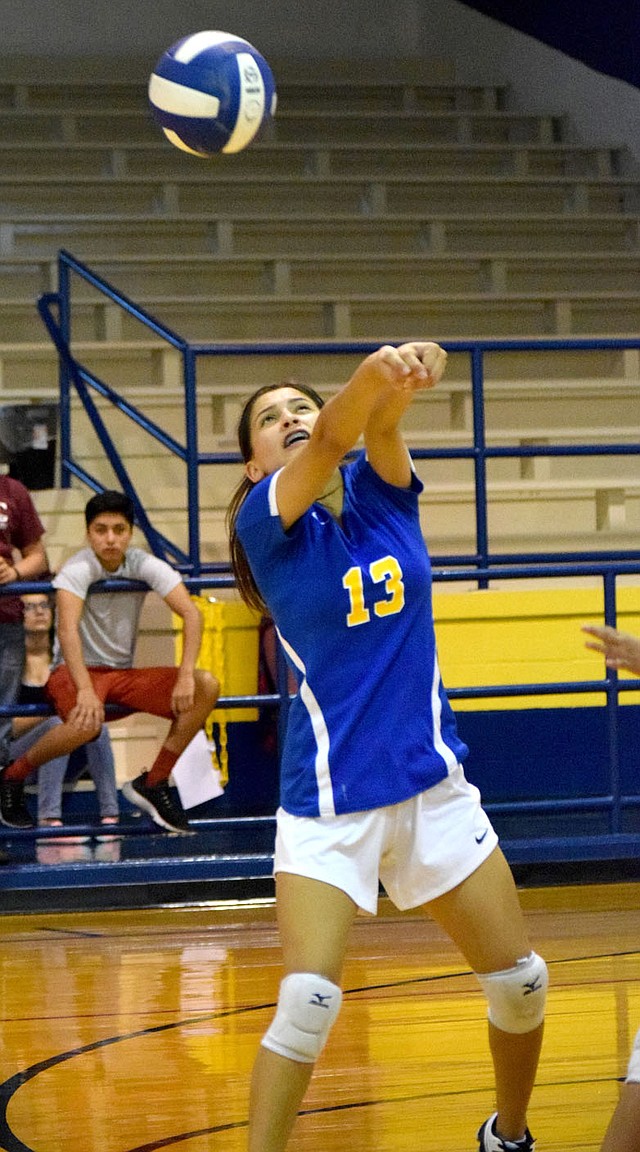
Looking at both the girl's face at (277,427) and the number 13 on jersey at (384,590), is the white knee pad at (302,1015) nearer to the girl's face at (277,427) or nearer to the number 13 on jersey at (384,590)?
the number 13 on jersey at (384,590)

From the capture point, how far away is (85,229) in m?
9.05

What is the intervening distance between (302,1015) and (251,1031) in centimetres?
151

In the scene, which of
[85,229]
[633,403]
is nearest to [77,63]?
[85,229]

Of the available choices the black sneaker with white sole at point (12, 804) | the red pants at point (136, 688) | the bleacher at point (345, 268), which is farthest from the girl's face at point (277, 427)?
the bleacher at point (345, 268)

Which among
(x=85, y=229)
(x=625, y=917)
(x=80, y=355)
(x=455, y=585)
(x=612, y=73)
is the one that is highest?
(x=612, y=73)

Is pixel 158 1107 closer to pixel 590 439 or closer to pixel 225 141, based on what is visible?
pixel 225 141

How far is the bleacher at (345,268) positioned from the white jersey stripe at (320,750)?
3.92 m

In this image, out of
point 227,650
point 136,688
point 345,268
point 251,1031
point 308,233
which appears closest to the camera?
point 251,1031

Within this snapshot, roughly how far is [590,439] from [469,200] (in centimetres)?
276

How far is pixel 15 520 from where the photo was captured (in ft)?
19.2

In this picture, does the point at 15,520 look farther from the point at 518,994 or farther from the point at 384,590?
the point at 518,994

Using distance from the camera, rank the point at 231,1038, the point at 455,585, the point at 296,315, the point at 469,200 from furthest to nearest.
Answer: the point at 469,200
the point at 296,315
the point at 455,585
the point at 231,1038

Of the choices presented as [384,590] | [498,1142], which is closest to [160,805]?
[498,1142]

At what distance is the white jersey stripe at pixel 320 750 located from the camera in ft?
8.25
